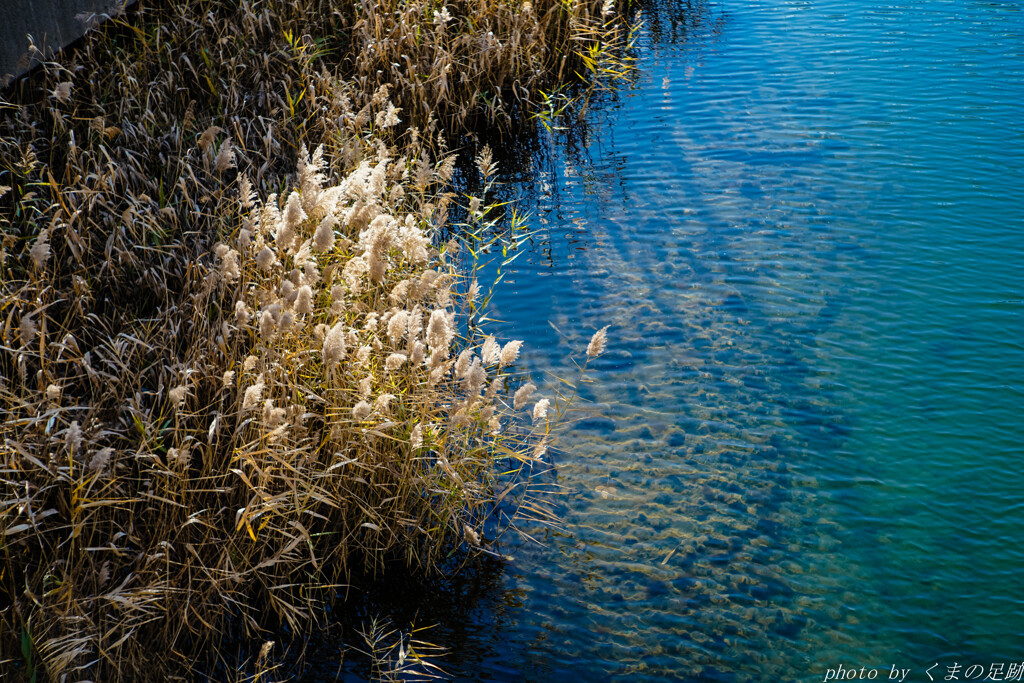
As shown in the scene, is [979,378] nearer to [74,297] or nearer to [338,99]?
[338,99]

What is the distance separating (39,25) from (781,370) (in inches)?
206

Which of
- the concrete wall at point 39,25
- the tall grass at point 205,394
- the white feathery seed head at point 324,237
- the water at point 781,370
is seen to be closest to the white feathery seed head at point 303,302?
the tall grass at point 205,394

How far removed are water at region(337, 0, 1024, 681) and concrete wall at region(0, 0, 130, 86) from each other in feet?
10.8

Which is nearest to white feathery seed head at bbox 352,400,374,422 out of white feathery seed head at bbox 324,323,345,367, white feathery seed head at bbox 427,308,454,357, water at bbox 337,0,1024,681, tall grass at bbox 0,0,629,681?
tall grass at bbox 0,0,629,681

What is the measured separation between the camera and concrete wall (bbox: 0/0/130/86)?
4.97m

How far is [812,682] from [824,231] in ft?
11.7

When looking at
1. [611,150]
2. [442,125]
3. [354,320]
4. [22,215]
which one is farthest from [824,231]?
[22,215]

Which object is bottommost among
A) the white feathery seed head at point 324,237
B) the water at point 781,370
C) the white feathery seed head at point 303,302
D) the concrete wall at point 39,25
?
the water at point 781,370

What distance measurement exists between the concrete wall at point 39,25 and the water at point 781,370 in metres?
3.30

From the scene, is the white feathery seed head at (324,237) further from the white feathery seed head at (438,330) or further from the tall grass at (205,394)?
the white feathery seed head at (438,330)

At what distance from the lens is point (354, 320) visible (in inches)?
140

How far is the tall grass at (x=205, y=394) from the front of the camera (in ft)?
9.51

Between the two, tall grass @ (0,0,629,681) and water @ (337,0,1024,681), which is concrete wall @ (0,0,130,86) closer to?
tall grass @ (0,0,629,681)

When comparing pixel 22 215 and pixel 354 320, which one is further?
pixel 22 215
